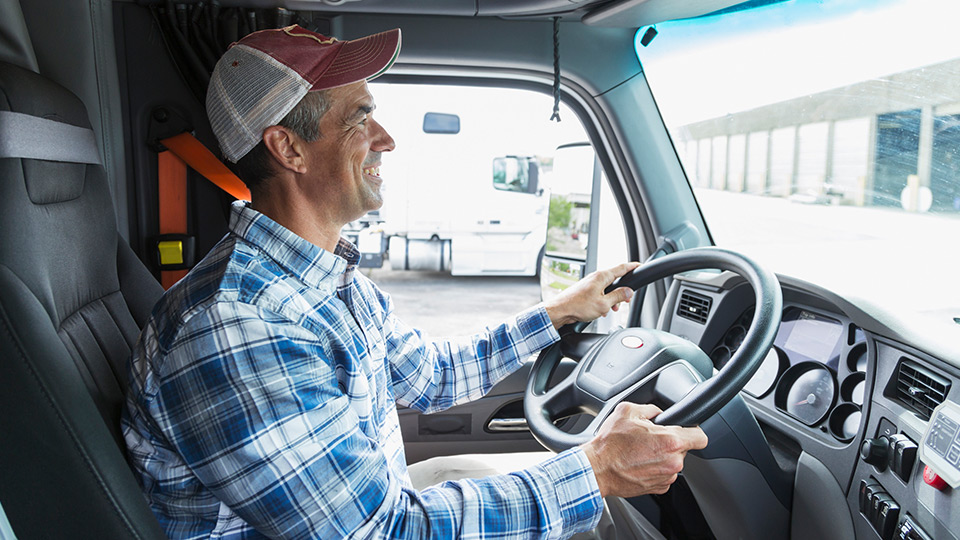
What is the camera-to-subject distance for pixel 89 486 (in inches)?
35.0

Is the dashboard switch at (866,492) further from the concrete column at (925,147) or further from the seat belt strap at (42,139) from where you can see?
the seat belt strap at (42,139)

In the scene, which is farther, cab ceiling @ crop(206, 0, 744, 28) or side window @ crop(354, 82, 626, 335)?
side window @ crop(354, 82, 626, 335)

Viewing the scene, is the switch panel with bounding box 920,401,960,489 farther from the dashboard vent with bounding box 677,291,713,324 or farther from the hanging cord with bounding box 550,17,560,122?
the hanging cord with bounding box 550,17,560,122

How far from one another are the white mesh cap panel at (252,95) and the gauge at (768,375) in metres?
1.17

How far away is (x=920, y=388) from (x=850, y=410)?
215mm

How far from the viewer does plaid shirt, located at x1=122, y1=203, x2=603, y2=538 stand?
3.00 ft

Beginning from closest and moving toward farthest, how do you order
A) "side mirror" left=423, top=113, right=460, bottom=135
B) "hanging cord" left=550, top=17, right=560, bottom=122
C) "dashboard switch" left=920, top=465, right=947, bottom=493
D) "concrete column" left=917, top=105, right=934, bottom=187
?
"dashboard switch" left=920, top=465, right=947, bottom=493, "concrete column" left=917, top=105, right=934, bottom=187, "hanging cord" left=550, top=17, right=560, bottom=122, "side mirror" left=423, top=113, right=460, bottom=135

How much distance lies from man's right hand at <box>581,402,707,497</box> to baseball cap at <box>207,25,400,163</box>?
0.78 metres

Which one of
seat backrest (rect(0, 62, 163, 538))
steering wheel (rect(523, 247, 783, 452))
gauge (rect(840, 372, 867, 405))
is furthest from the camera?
gauge (rect(840, 372, 867, 405))

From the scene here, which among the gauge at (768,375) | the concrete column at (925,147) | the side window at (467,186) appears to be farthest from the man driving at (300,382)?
the side window at (467,186)

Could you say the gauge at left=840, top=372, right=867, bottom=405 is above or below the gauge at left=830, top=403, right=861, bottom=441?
above

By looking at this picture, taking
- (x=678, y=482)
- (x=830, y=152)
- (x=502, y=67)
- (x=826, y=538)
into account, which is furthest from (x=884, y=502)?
(x=502, y=67)

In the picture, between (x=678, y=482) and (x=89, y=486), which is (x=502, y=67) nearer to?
(x=678, y=482)

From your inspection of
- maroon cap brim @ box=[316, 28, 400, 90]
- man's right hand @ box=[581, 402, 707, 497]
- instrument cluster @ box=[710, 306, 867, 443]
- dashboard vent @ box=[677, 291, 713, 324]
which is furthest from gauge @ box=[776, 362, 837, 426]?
maroon cap brim @ box=[316, 28, 400, 90]
